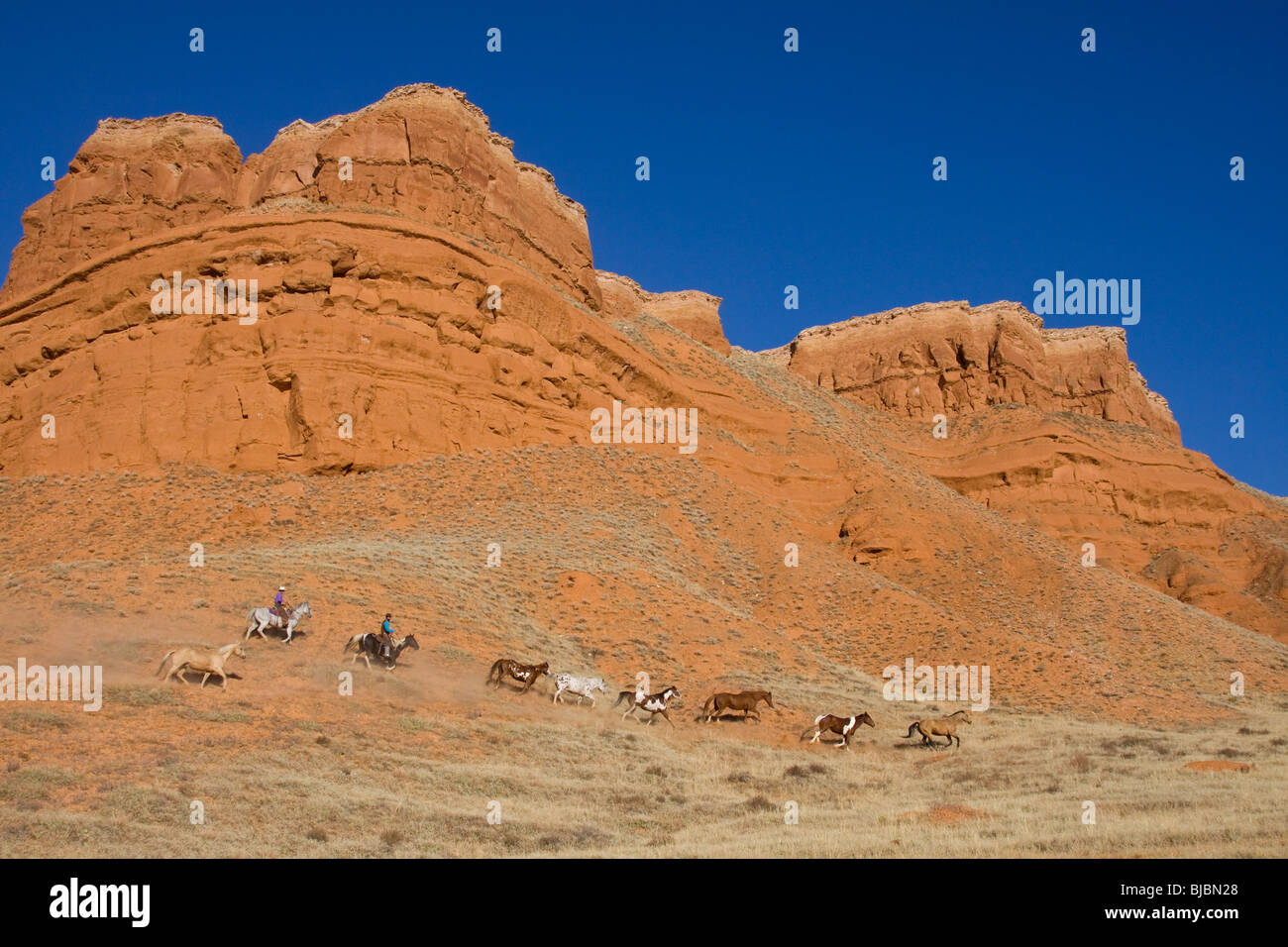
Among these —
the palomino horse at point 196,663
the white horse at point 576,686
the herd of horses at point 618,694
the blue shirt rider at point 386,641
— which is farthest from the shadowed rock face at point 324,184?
the palomino horse at point 196,663

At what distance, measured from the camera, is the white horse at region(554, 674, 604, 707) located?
2170 centimetres

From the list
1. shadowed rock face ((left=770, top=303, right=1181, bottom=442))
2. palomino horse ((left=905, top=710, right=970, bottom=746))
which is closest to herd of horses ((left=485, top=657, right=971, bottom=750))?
palomino horse ((left=905, top=710, right=970, bottom=746))

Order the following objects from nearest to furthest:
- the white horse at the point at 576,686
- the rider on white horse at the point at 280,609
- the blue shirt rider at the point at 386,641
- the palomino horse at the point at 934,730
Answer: the blue shirt rider at the point at 386,641
the rider on white horse at the point at 280,609
the white horse at the point at 576,686
the palomino horse at the point at 934,730

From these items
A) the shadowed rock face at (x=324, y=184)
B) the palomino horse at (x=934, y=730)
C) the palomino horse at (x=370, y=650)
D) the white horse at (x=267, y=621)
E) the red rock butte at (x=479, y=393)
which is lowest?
the palomino horse at (x=934, y=730)

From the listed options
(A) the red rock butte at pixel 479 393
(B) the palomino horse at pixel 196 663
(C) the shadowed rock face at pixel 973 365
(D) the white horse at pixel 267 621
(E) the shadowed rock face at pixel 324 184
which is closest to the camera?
(B) the palomino horse at pixel 196 663

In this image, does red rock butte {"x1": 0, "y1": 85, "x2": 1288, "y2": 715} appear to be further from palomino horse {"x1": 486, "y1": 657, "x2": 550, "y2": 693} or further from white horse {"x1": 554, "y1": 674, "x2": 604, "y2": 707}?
palomino horse {"x1": 486, "y1": 657, "x2": 550, "y2": 693}

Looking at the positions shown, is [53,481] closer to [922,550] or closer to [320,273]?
[320,273]

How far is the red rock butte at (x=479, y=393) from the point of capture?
114ft

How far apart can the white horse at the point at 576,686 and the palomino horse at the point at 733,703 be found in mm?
2688

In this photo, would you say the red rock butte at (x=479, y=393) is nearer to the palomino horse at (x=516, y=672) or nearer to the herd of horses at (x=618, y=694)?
the herd of horses at (x=618, y=694)

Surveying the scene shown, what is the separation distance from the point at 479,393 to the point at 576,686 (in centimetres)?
1890

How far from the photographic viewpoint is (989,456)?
63250mm

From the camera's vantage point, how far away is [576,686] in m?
21.8

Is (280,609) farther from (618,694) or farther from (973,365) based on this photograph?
(973,365)
